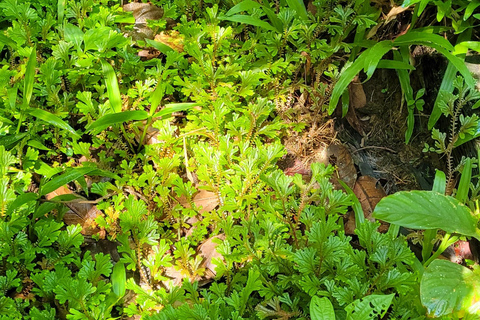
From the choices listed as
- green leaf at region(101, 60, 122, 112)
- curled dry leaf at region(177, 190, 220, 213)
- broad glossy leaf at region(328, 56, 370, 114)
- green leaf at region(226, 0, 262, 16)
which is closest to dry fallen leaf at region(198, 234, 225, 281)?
curled dry leaf at region(177, 190, 220, 213)

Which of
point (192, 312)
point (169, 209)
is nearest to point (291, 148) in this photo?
point (169, 209)

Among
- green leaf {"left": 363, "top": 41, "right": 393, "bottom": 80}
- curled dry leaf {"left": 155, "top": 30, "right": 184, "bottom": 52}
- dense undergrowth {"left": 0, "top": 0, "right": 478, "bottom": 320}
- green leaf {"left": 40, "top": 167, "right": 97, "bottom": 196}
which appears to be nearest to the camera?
dense undergrowth {"left": 0, "top": 0, "right": 478, "bottom": 320}

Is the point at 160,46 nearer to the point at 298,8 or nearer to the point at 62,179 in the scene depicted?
the point at 298,8

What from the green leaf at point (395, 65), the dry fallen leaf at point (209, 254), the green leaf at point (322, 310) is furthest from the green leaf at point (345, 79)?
the green leaf at point (322, 310)

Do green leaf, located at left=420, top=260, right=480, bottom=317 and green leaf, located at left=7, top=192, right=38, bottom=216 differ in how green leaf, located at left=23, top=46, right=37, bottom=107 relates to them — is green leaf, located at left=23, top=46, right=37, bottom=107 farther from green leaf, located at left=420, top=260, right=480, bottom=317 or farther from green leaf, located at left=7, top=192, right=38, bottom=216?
green leaf, located at left=420, top=260, right=480, bottom=317

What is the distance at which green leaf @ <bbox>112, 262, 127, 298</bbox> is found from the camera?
1978 mm

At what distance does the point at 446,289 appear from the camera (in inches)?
68.4

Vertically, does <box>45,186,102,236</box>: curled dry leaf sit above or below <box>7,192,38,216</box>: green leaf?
below

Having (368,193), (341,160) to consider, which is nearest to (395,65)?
(341,160)

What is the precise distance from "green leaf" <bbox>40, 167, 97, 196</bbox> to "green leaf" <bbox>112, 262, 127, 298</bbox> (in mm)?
512

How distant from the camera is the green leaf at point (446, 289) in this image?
5.58 ft

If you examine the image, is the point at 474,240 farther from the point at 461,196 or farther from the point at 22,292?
the point at 22,292

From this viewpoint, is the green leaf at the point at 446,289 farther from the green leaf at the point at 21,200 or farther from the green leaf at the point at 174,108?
the green leaf at the point at 21,200

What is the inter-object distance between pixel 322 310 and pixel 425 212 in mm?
741
